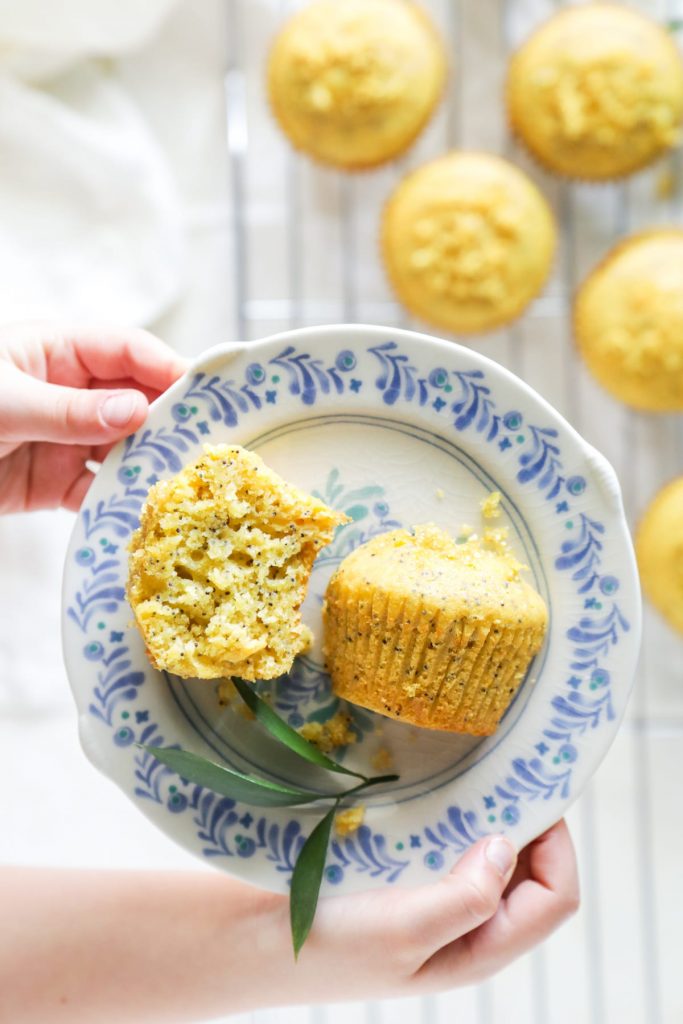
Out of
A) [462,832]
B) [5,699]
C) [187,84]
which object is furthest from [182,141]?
[462,832]

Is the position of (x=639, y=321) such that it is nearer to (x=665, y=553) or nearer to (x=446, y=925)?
(x=665, y=553)

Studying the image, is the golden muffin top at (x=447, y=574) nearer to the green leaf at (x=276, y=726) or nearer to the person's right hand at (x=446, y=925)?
the green leaf at (x=276, y=726)

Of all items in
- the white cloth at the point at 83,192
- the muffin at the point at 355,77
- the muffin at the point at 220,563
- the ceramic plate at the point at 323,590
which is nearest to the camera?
the muffin at the point at 220,563

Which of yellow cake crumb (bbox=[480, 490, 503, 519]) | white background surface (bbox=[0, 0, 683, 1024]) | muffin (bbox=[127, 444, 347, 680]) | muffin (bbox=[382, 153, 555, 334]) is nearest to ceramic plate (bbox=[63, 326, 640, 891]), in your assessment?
yellow cake crumb (bbox=[480, 490, 503, 519])

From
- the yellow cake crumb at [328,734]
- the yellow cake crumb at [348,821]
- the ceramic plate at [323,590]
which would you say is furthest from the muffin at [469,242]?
the yellow cake crumb at [348,821]

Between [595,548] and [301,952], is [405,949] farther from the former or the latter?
[595,548]

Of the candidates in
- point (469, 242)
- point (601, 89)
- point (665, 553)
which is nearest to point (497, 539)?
point (665, 553)
